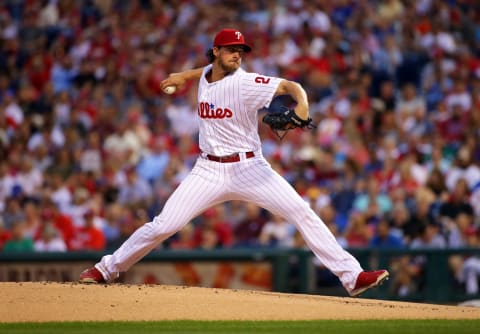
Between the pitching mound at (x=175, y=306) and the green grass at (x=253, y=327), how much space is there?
16 cm

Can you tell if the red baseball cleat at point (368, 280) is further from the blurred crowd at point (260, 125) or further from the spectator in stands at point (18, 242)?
the spectator in stands at point (18, 242)

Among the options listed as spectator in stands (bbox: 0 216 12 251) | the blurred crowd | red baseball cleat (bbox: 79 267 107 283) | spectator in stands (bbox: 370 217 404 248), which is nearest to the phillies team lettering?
red baseball cleat (bbox: 79 267 107 283)

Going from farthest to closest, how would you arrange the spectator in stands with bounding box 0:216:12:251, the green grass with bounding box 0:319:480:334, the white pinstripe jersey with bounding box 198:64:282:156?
1. the spectator in stands with bounding box 0:216:12:251
2. the white pinstripe jersey with bounding box 198:64:282:156
3. the green grass with bounding box 0:319:480:334

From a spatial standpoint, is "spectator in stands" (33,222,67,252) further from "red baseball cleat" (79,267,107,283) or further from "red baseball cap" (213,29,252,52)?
"red baseball cap" (213,29,252,52)

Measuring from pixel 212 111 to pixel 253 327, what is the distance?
1615 millimetres

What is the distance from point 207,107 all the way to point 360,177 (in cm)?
572

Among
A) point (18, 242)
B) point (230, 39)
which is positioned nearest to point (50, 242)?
point (18, 242)

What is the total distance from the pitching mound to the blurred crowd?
3.89 metres

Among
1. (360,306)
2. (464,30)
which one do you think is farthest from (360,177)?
(360,306)

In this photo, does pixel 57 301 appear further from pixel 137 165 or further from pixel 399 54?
pixel 399 54

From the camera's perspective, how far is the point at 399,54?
15.1 metres

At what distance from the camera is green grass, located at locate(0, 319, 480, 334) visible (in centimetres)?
696

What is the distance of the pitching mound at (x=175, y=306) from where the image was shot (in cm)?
752

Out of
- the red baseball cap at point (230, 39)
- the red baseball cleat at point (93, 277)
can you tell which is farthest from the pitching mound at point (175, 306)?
the red baseball cap at point (230, 39)
